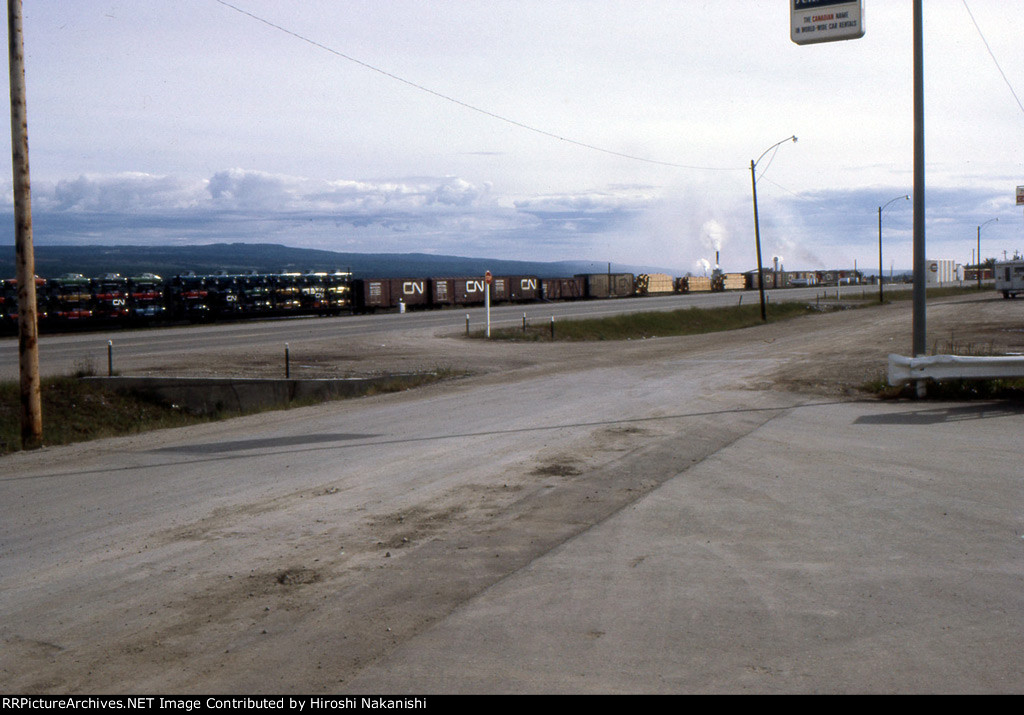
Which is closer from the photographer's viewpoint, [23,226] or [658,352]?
[23,226]

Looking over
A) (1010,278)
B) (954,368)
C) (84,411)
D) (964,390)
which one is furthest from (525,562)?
(1010,278)

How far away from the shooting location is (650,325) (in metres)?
45.3

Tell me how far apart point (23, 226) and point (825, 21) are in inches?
501

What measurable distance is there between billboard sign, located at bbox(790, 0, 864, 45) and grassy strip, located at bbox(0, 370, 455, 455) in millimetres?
11286

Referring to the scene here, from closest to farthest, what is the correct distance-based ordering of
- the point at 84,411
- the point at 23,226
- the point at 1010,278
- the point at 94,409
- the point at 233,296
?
1. the point at 23,226
2. the point at 84,411
3. the point at 94,409
4. the point at 233,296
5. the point at 1010,278

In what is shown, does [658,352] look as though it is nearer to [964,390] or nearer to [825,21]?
[964,390]

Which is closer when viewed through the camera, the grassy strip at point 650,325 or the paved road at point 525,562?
the paved road at point 525,562

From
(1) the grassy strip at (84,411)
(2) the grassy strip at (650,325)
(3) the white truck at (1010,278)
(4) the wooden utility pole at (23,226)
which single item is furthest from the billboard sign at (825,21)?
(3) the white truck at (1010,278)

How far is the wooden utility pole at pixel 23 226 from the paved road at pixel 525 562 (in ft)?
5.32

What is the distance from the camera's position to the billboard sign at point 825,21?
1284cm

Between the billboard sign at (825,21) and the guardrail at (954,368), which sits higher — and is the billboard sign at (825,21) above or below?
above

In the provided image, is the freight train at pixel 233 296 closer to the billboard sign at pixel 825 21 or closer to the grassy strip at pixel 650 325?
the grassy strip at pixel 650 325

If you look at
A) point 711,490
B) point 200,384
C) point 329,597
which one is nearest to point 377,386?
point 200,384

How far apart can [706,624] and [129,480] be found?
7231 millimetres
